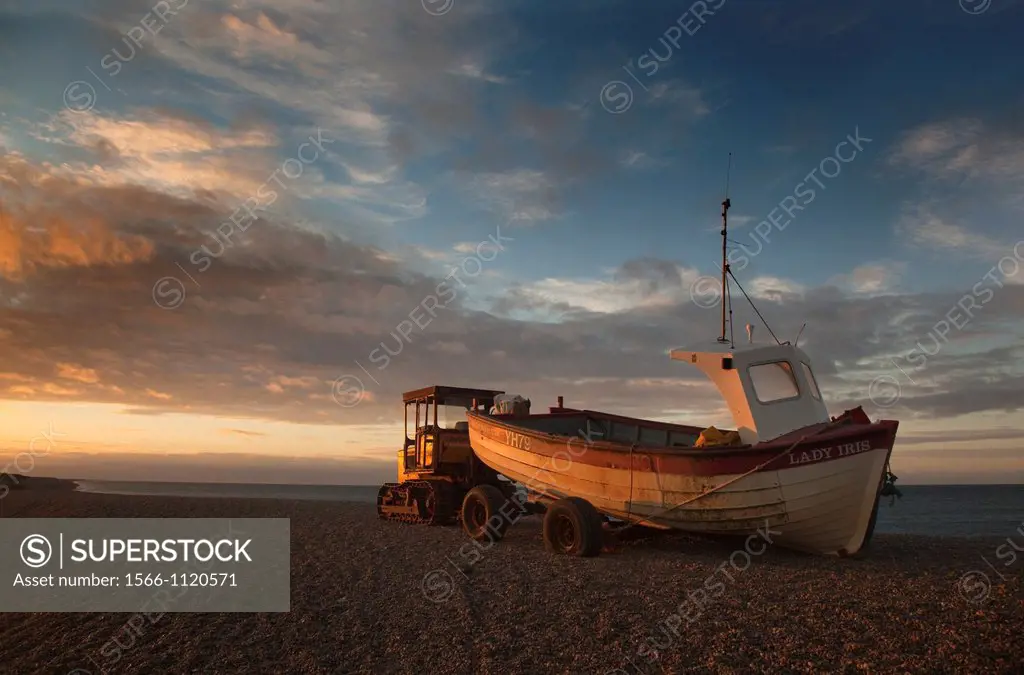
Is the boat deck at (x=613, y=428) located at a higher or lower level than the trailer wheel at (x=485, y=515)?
higher

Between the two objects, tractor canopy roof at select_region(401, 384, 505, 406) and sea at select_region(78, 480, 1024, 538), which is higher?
tractor canopy roof at select_region(401, 384, 505, 406)

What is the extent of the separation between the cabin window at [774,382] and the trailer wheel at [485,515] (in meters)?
5.90

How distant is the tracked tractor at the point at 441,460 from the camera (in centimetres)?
1864

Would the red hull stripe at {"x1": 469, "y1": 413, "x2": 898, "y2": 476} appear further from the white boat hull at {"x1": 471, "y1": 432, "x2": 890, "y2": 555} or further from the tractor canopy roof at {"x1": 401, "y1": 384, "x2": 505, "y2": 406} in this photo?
the tractor canopy roof at {"x1": 401, "y1": 384, "x2": 505, "y2": 406}

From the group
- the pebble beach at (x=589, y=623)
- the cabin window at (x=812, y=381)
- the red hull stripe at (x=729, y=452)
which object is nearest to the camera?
the pebble beach at (x=589, y=623)

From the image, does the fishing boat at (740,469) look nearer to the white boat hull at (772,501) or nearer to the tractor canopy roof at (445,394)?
the white boat hull at (772,501)

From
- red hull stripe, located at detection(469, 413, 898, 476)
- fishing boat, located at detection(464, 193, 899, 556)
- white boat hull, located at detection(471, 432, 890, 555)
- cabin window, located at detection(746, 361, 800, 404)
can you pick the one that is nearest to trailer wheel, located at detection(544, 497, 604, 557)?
fishing boat, located at detection(464, 193, 899, 556)

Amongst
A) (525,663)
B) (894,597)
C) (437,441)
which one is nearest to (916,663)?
(894,597)

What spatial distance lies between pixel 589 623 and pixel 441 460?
36.6 feet

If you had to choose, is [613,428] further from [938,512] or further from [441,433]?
[938,512]

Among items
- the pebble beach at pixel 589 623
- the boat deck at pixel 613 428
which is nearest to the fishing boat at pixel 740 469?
the pebble beach at pixel 589 623

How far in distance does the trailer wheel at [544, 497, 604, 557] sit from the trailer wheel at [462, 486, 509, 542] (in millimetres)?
1834

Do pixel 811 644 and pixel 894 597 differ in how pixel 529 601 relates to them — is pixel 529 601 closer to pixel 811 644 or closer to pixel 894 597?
pixel 811 644

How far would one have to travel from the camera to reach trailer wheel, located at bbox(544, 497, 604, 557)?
12633 millimetres
